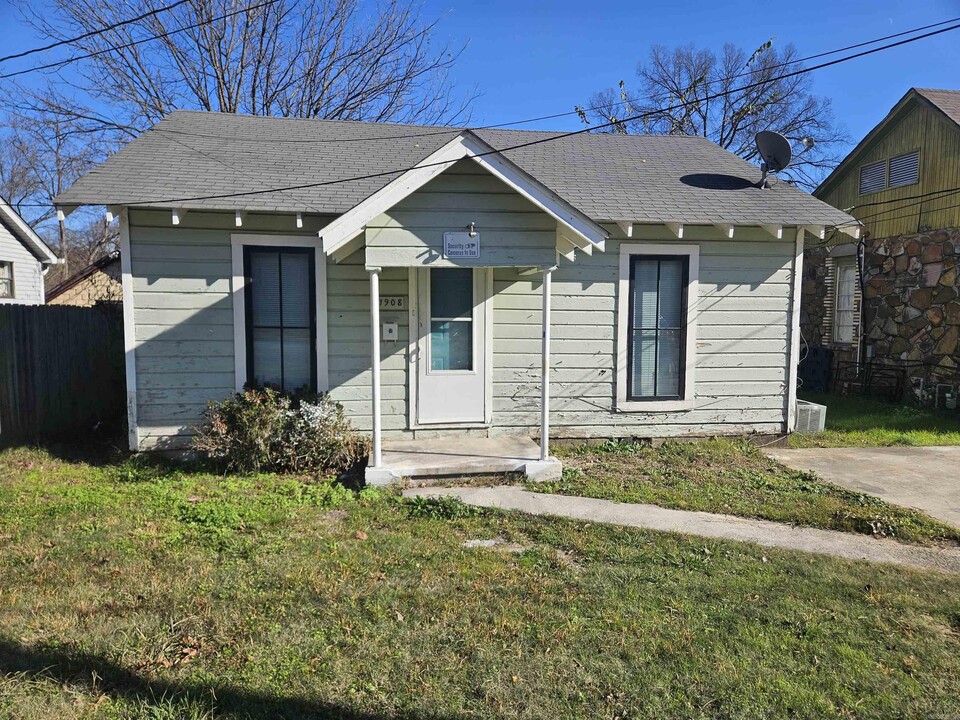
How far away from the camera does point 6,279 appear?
55.3 feet

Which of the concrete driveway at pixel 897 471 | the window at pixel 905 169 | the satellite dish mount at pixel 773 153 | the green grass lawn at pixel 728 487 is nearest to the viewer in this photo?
the green grass lawn at pixel 728 487

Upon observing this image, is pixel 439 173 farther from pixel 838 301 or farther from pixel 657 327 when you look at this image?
pixel 838 301

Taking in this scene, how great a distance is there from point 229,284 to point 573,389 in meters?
4.30

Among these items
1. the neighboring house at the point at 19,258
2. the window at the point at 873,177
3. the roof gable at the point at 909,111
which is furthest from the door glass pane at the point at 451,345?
the neighboring house at the point at 19,258

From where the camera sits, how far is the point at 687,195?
27.4 ft

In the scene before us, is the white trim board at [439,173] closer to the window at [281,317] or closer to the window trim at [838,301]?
the window at [281,317]

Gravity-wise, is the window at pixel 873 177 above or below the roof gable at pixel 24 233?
above

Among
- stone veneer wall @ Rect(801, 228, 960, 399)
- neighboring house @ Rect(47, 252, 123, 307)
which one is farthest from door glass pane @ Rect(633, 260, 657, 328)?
neighboring house @ Rect(47, 252, 123, 307)

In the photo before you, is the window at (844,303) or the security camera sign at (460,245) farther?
the window at (844,303)

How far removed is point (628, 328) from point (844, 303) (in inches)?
359

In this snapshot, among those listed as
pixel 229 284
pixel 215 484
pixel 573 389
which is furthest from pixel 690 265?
pixel 215 484

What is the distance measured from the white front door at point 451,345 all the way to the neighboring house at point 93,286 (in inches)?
232

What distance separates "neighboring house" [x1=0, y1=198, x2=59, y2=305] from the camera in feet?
54.3

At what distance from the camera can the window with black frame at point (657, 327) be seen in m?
8.10
